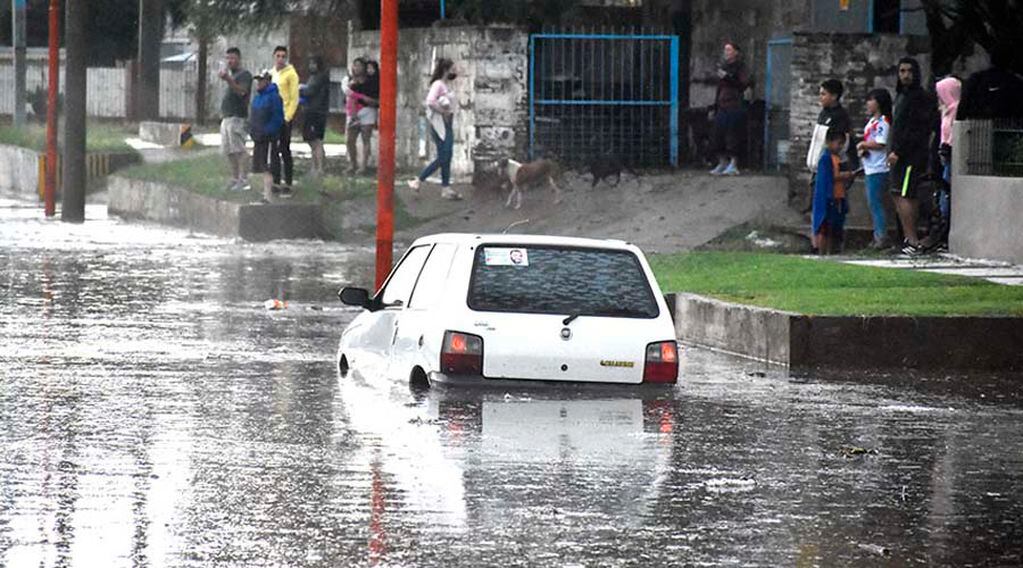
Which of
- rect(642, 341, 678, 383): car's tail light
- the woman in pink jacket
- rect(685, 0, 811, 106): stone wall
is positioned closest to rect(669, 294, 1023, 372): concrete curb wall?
rect(642, 341, 678, 383): car's tail light

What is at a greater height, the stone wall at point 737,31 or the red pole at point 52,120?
the stone wall at point 737,31

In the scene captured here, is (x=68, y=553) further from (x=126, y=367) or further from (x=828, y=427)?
(x=126, y=367)

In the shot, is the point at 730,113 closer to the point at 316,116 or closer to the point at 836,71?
the point at 836,71

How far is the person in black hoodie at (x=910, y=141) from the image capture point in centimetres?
2392

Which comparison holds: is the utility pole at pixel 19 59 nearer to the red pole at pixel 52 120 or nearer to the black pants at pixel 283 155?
the red pole at pixel 52 120

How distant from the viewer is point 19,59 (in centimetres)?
5319

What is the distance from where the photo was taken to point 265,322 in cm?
2005

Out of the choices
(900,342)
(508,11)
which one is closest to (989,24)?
(508,11)

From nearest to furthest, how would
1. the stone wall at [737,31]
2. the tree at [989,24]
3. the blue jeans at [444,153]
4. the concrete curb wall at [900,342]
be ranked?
the concrete curb wall at [900,342]
the tree at [989,24]
the blue jeans at [444,153]
the stone wall at [737,31]

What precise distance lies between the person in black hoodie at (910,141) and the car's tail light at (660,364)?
1030 cm

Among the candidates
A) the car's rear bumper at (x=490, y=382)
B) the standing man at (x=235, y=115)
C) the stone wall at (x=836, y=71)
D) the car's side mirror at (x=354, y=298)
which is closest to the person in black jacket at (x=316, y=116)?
the standing man at (x=235, y=115)

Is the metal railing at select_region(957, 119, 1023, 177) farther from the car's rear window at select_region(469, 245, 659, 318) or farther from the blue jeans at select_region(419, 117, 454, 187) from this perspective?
the car's rear window at select_region(469, 245, 659, 318)

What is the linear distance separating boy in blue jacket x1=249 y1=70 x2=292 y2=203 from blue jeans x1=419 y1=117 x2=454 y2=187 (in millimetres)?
2081

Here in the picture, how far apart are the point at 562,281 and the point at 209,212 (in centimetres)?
1964
